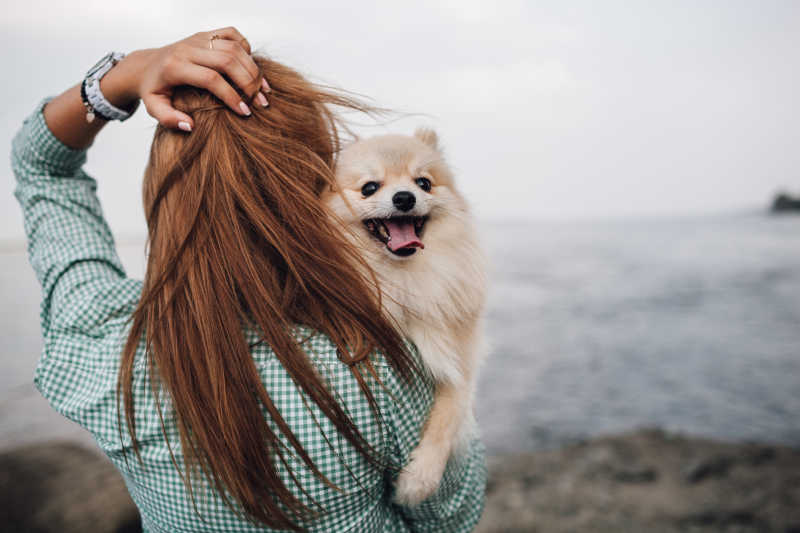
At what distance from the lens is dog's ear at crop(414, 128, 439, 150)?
1.89m

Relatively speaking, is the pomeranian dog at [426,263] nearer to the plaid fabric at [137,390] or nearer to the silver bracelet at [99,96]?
the plaid fabric at [137,390]

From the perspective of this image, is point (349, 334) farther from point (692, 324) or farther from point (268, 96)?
point (692, 324)

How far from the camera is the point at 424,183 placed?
170 centimetres

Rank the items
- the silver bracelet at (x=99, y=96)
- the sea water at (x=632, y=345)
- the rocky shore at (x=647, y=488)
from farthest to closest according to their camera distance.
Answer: the sea water at (x=632, y=345), the rocky shore at (x=647, y=488), the silver bracelet at (x=99, y=96)

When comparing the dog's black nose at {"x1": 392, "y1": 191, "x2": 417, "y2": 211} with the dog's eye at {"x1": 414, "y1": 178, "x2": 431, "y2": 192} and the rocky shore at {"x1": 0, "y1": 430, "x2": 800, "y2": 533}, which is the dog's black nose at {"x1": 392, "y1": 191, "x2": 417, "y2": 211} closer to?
the dog's eye at {"x1": 414, "y1": 178, "x2": 431, "y2": 192}

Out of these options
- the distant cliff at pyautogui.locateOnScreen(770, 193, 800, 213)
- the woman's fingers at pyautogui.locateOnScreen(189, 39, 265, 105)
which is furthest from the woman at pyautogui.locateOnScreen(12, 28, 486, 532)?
the distant cliff at pyautogui.locateOnScreen(770, 193, 800, 213)

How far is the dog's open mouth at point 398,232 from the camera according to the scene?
1.46m

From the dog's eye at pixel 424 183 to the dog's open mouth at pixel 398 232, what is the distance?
15cm

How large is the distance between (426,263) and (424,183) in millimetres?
317

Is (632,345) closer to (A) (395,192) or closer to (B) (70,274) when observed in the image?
(A) (395,192)

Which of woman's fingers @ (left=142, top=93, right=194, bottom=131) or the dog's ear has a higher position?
woman's fingers @ (left=142, top=93, right=194, bottom=131)

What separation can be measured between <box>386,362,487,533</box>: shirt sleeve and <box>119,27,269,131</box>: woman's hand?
62 centimetres

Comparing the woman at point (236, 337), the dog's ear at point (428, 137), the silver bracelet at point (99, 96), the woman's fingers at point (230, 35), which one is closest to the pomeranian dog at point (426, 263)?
the dog's ear at point (428, 137)

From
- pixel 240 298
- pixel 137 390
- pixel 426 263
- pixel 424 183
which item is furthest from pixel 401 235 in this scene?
pixel 137 390
